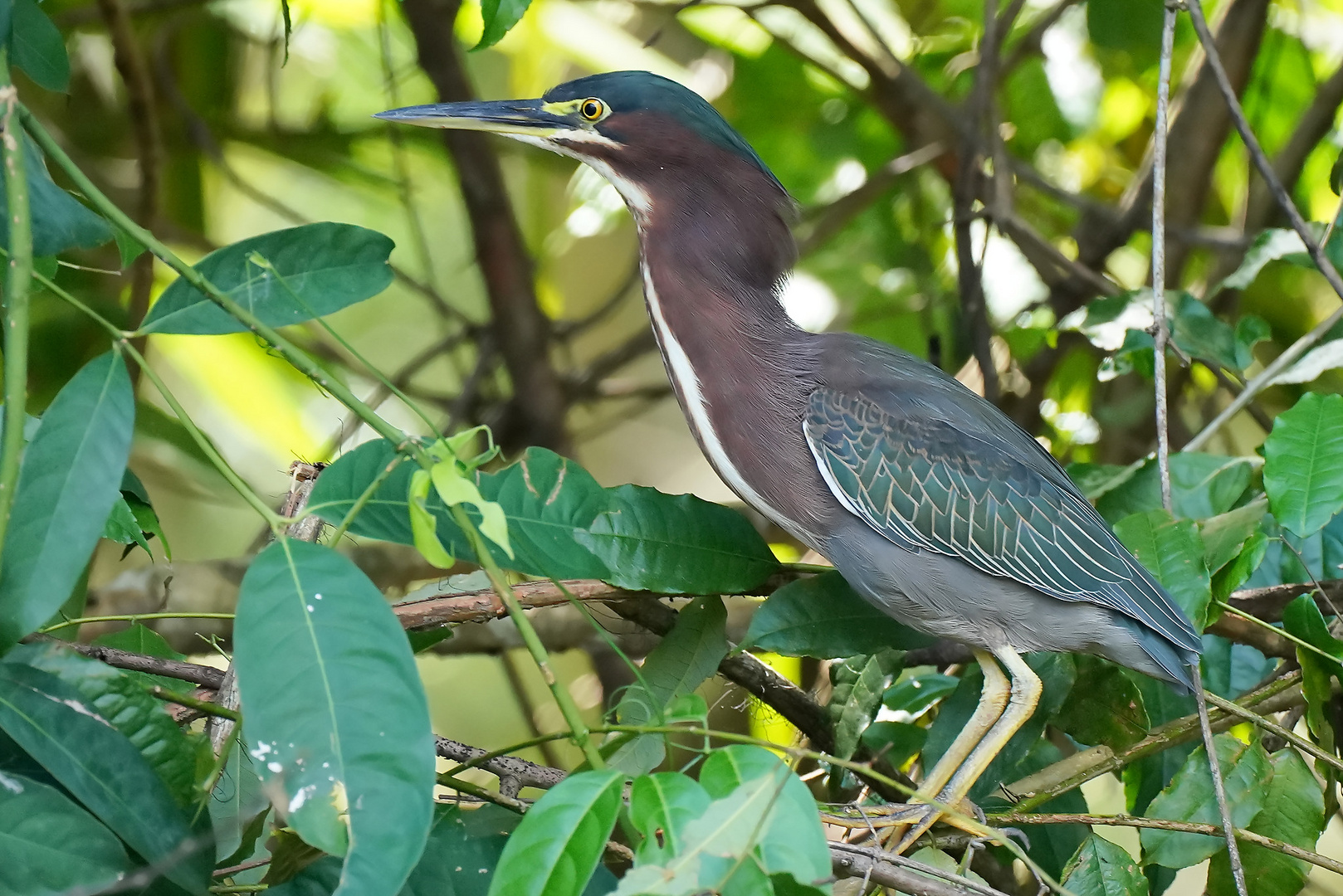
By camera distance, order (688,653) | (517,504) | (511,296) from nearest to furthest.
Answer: (517,504), (688,653), (511,296)

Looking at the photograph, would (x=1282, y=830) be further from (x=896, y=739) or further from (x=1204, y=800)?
(x=896, y=739)

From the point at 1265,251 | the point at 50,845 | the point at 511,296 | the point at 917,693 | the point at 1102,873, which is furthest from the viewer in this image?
the point at 511,296

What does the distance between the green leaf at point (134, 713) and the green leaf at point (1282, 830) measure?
118cm

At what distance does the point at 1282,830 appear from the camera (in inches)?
56.2

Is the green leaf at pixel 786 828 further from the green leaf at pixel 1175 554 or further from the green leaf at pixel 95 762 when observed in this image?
the green leaf at pixel 1175 554

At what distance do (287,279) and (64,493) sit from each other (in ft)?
1.02

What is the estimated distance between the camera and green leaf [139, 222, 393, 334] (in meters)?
0.98

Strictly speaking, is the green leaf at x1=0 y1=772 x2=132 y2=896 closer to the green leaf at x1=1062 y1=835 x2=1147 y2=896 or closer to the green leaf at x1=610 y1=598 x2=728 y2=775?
the green leaf at x1=610 y1=598 x2=728 y2=775

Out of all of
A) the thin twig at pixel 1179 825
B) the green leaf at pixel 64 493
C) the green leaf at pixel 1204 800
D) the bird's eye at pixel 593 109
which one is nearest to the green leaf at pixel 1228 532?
the green leaf at pixel 1204 800

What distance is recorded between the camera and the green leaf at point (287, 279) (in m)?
0.98

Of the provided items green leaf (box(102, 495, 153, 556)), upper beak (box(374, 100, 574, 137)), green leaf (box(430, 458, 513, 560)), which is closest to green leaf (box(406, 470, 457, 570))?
green leaf (box(430, 458, 513, 560))

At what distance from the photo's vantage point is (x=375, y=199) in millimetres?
3547

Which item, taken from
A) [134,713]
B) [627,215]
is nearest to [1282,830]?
[134,713]

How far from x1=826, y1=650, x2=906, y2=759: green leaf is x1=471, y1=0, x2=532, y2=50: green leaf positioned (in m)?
0.96
